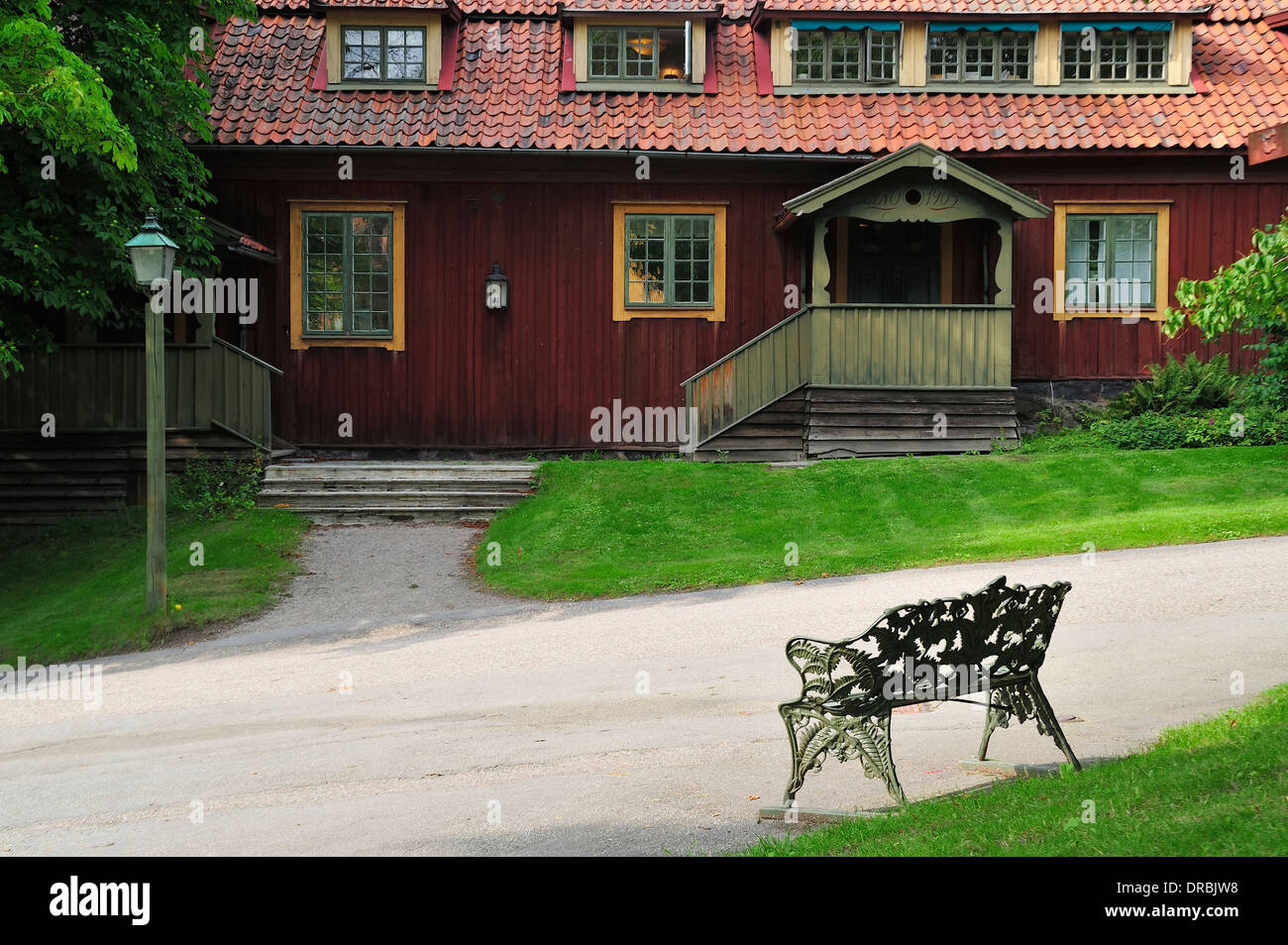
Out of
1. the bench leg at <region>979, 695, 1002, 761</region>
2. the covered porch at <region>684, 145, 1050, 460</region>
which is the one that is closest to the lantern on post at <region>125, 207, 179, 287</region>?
the covered porch at <region>684, 145, 1050, 460</region>

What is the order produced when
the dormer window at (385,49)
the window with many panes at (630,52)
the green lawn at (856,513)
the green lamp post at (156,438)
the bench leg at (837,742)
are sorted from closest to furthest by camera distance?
the bench leg at (837,742), the green lamp post at (156,438), the green lawn at (856,513), the dormer window at (385,49), the window with many panes at (630,52)

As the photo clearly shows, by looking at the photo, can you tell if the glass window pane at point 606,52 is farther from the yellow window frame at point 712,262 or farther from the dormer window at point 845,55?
the dormer window at point 845,55

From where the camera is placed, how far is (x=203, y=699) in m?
9.86

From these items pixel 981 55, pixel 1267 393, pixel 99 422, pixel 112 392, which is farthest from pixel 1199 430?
pixel 99 422

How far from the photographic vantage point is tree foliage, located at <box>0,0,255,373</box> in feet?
44.2

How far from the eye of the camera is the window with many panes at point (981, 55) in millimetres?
21094

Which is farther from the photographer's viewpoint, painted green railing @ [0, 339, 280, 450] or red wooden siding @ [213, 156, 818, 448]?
red wooden siding @ [213, 156, 818, 448]

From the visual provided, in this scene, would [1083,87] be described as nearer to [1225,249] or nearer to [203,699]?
[1225,249]

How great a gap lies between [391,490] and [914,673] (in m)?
12.3

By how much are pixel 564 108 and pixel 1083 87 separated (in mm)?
8432

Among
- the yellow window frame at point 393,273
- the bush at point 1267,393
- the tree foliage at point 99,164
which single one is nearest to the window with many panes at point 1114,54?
the bush at point 1267,393

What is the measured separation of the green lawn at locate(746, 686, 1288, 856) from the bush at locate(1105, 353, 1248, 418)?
539 inches

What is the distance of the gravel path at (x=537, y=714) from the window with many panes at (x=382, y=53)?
10.4 m

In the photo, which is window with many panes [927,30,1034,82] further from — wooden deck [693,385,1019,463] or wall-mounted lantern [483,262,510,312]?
wall-mounted lantern [483,262,510,312]
